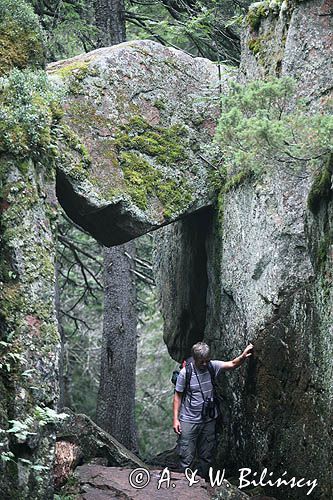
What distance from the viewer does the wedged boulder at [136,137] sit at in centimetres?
853

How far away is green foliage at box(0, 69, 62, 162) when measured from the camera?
6.79 metres

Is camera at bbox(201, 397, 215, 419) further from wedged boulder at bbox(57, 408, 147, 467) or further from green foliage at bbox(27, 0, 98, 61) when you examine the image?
green foliage at bbox(27, 0, 98, 61)

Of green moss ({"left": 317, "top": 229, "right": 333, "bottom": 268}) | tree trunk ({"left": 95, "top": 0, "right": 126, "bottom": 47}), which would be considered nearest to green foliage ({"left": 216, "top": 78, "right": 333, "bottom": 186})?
green moss ({"left": 317, "top": 229, "right": 333, "bottom": 268})

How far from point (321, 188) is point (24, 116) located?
292 centimetres

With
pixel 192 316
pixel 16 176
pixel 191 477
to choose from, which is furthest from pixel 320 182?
pixel 192 316

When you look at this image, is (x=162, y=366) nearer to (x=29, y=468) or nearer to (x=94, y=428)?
(x=94, y=428)

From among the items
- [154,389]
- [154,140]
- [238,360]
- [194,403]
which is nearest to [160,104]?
[154,140]

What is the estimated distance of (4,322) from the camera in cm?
642

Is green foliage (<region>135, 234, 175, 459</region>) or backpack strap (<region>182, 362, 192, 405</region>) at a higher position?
green foliage (<region>135, 234, 175, 459</region>)

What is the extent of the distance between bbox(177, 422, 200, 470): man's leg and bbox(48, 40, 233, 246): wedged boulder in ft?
8.14

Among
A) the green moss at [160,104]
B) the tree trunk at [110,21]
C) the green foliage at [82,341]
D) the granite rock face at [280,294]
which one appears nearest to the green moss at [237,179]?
the granite rock face at [280,294]

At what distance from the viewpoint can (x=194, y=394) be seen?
318 inches

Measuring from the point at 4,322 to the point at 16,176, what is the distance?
141 centimetres

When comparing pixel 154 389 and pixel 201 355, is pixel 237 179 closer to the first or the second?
pixel 201 355
